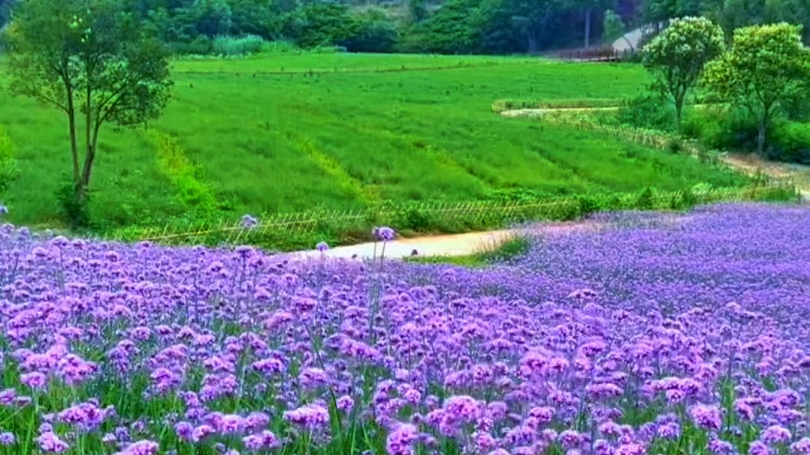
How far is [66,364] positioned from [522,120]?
37.6 m

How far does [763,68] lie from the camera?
3300 centimetres

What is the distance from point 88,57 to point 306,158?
7.85 meters

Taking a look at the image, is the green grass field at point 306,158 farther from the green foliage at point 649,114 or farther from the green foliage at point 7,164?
the green foliage at point 649,114

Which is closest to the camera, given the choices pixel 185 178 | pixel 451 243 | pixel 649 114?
pixel 451 243

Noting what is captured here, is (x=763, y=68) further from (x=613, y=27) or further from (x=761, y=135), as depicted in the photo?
(x=613, y=27)

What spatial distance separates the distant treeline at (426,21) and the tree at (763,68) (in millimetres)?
45161

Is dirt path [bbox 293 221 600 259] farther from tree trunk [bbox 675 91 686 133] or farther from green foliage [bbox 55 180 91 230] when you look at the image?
tree trunk [bbox 675 91 686 133]

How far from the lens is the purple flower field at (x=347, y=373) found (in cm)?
380

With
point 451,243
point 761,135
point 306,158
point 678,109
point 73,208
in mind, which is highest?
point 73,208

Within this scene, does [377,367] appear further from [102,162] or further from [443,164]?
[443,164]

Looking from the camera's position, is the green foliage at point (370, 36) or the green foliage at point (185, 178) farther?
the green foliage at point (370, 36)

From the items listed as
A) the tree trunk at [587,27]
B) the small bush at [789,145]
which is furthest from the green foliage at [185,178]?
the tree trunk at [587,27]

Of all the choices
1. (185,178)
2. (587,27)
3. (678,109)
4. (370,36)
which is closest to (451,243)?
(185,178)

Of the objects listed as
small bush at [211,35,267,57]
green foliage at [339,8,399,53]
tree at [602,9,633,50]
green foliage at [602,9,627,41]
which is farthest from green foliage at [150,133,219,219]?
green foliage at [602,9,627,41]
